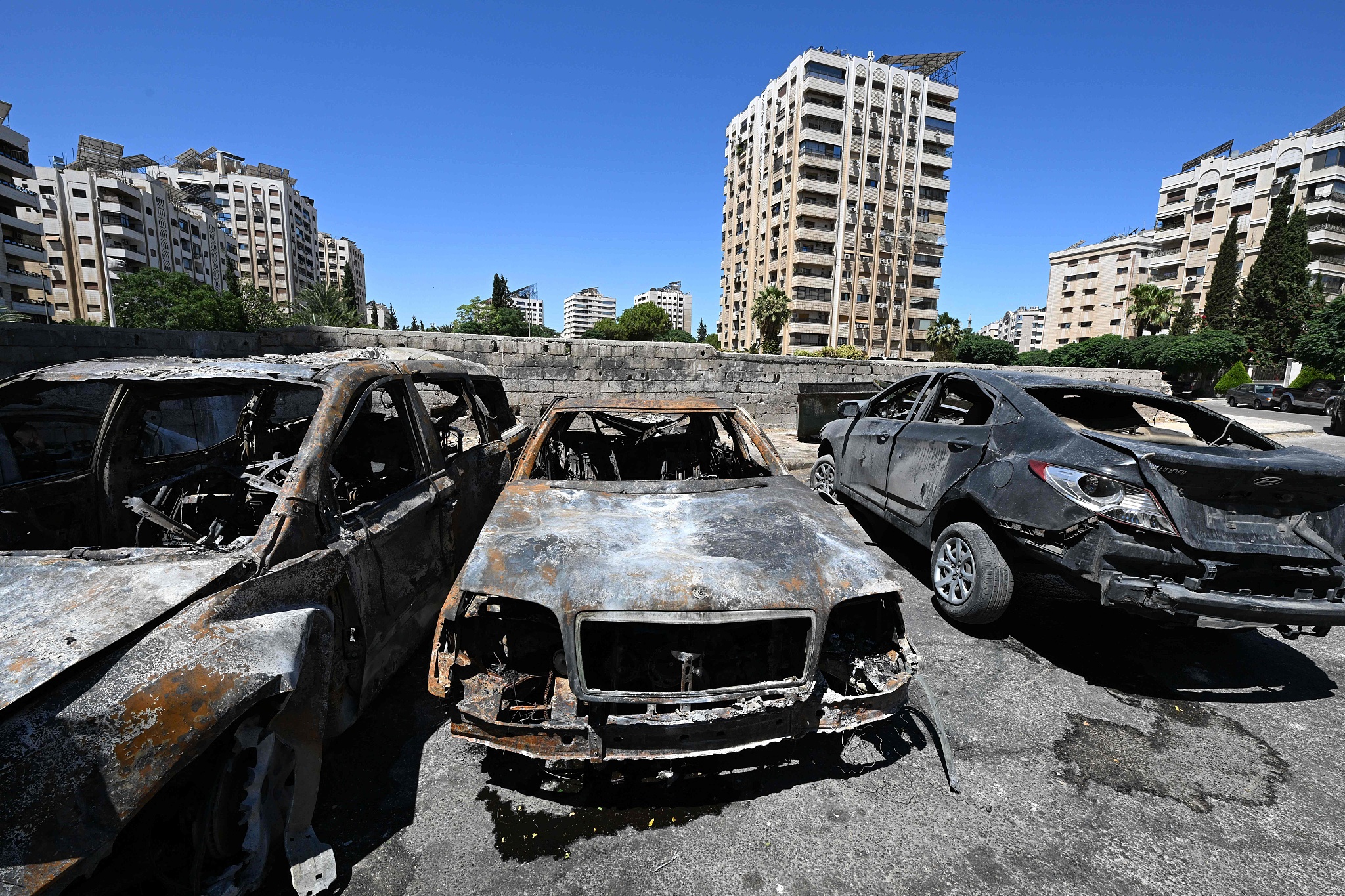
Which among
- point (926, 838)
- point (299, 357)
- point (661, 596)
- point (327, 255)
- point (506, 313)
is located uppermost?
point (327, 255)

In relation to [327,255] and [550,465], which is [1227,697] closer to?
[550,465]

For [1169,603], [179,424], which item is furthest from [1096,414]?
[179,424]

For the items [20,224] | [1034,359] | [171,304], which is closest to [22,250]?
[20,224]

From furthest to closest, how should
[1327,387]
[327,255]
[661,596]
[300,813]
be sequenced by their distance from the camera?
[327,255]
[1327,387]
[661,596]
[300,813]

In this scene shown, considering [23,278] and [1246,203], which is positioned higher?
[1246,203]

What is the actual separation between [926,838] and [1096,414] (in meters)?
3.52

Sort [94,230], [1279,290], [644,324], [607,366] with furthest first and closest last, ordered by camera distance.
Answer: 1. [644,324]
2. [94,230]
3. [1279,290]
4. [607,366]

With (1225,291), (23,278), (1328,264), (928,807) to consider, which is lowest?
(928,807)

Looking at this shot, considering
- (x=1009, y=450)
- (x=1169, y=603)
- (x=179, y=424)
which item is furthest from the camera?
(x=179, y=424)

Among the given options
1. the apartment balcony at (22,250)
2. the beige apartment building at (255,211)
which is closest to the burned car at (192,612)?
the apartment balcony at (22,250)

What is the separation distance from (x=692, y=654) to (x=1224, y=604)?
2.64 metres

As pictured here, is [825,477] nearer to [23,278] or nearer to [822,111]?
[822,111]

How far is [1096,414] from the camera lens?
4.24m

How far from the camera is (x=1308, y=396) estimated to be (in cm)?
2308
